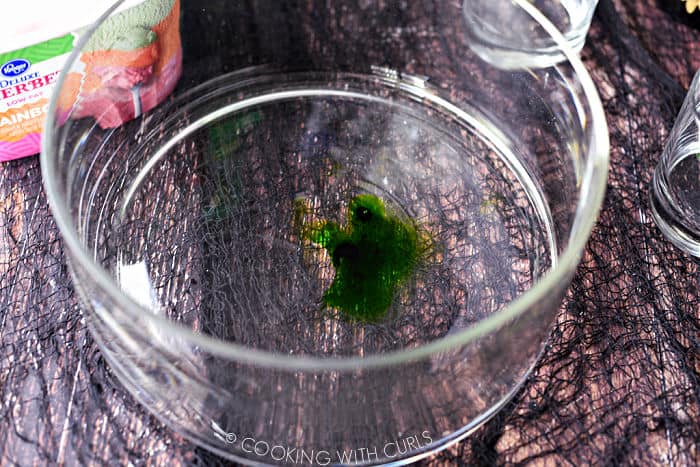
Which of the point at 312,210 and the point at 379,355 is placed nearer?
the point at 379,355

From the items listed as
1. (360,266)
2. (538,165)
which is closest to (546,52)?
(538,165)

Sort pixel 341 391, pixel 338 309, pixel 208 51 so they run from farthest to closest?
pixel 208 51
pixel 338 309
pixel 341 391

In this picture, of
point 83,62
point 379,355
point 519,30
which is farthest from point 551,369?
point 83,62

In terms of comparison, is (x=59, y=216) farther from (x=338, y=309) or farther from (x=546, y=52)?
(x=546, y=52)

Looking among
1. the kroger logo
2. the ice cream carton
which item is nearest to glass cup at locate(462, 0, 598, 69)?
the ice cream carton

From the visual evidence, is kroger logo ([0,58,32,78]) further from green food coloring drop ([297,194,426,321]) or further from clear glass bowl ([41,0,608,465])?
green food coloring drop ([297,194,426,321])

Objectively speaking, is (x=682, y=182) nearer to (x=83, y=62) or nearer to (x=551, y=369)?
(x=551, y=369)

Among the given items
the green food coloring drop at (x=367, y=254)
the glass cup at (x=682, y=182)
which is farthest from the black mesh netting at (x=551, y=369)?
the green food coloring drop at (x=367, y=254)
